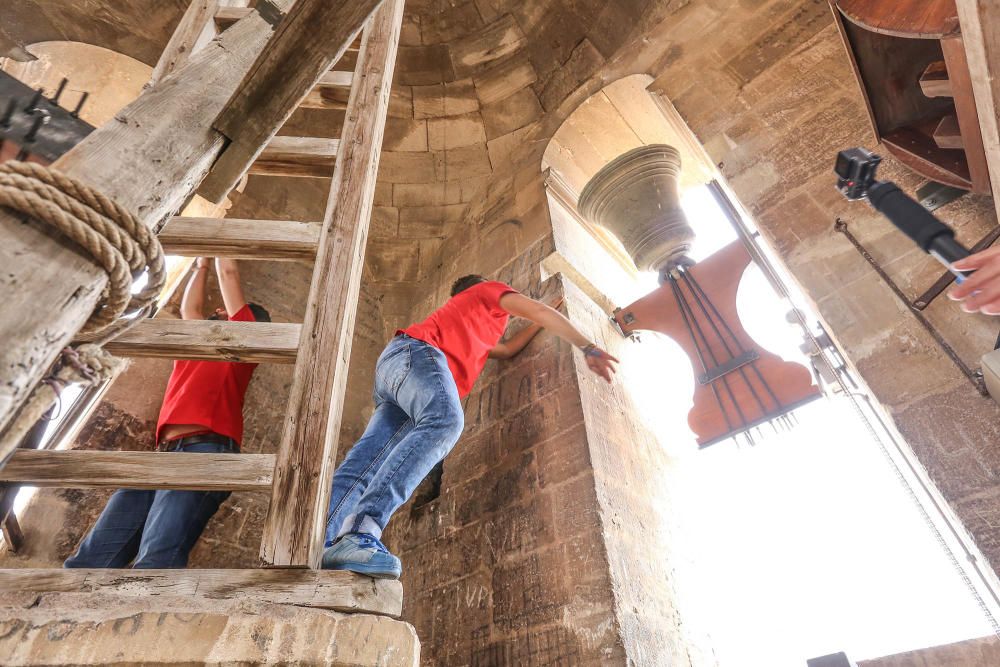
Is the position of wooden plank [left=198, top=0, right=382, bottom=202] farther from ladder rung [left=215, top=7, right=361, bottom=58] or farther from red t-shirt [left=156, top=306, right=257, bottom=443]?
red t-shirt [left=156, top=306, right=257, bottom=443]

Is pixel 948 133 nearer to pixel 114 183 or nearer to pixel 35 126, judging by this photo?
pixel 114 183

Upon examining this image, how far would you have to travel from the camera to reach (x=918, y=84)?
2.43 meters

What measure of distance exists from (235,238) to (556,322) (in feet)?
5.37

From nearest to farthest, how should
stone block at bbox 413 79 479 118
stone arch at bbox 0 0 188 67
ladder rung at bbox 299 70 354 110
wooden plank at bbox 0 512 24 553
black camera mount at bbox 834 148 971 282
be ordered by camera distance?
black camera mount at bbox 834 148 971 282, ladder rung at bbox 299 70 354 110, wooden plank at bbox 0 512 24 553, stone arch at bbox 0 0 188 67, stone block at bbox 413 79 479 118

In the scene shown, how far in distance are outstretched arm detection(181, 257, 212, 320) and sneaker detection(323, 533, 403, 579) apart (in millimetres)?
2037

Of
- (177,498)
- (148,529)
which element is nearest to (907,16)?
(177,498)

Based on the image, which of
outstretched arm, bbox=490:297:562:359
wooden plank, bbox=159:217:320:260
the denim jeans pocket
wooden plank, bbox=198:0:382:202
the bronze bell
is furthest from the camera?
the bronze bell

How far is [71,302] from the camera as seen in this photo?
0.80 metres

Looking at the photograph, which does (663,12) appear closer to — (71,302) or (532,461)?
(532,461)

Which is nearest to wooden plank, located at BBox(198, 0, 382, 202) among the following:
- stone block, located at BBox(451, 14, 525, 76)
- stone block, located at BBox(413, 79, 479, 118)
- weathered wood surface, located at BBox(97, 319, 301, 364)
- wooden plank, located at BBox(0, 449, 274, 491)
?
weathered wood surface, located at BBox(97, 319, 301, 364)

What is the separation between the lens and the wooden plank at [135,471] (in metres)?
1.20

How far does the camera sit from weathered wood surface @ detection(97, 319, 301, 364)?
1.39m

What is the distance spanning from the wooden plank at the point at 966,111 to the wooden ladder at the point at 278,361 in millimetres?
2042

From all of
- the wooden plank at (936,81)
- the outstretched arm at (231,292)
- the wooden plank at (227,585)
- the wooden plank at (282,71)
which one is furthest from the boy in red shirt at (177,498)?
the wooden plank at (936,81)
